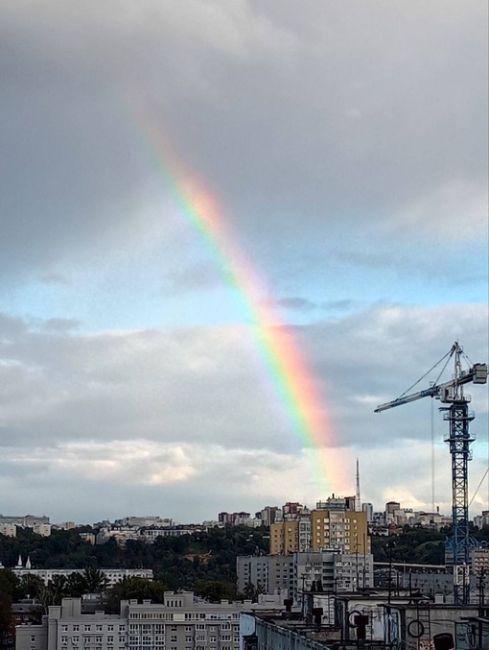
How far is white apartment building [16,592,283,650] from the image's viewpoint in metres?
59.3

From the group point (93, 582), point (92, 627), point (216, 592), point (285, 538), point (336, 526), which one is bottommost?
point (92, 627)

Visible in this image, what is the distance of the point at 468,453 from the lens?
80375 millimetres

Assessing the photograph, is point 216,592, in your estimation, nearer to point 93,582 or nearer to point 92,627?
point 93,582

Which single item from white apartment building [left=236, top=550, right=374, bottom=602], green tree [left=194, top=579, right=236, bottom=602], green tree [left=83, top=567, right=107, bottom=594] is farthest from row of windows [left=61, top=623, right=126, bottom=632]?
green tree [left=83, top=567, right=107, bottom=594]

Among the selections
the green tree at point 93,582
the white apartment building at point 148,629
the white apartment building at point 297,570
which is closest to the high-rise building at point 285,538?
the white apartment building at point 297,570

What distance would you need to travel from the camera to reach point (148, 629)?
60438 mm

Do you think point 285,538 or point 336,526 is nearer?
point 336,526

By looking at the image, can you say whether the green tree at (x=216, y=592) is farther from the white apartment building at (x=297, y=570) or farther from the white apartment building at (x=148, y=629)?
the white apartment building at (x=148, y=629)

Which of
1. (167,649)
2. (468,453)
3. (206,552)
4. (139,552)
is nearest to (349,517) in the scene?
(206,552)

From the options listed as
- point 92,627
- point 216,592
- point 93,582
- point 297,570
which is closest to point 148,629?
point 92,627

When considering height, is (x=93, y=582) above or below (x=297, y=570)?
below

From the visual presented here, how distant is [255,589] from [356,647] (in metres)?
87.2

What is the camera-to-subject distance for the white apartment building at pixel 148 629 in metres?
59.3

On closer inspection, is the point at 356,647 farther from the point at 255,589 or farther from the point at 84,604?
the point at 255,589
